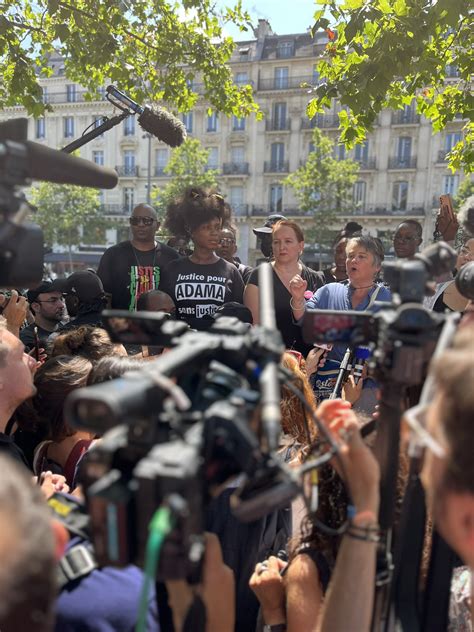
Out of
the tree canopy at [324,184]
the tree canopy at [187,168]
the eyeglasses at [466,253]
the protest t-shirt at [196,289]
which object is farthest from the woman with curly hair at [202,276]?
the tree canopy at [324,184]

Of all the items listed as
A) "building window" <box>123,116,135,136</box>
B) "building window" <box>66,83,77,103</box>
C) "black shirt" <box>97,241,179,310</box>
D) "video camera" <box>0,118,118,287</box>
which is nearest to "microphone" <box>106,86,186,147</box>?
"black shirt" <box>97,241,179,310</box>

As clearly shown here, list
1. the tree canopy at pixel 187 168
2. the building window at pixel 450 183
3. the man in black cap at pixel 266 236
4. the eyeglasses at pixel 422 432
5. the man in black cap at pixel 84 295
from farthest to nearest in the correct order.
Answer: the building window at pixel 450 183, the tree canopy at pixel 187 168, the man in black cap at pixel 266 236, the man in black cap at pixel 84 295, the eyeglasses at pixel 422 432

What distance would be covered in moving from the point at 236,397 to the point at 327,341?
1.35 feet

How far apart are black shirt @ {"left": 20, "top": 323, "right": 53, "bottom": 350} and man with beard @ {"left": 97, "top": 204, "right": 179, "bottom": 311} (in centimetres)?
63

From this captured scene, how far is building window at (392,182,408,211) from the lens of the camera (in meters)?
37.7

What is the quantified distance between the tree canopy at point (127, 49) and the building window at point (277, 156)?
3372cm

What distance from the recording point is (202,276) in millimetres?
4477

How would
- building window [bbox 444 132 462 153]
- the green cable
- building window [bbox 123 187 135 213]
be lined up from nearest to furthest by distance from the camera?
1. the green cable
2. building window [bbox 444 132 462 153]
3. building window [bbox 123 187 135 213]

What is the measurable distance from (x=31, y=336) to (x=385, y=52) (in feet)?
11.6

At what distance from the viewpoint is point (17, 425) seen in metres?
2.68

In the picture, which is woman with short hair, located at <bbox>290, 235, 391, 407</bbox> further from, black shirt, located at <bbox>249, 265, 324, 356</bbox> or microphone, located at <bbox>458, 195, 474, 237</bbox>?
microphone, located at <bbox>458, 195, 474, 237</bbox>

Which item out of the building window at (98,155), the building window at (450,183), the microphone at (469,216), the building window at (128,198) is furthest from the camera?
the building window at (128,198)

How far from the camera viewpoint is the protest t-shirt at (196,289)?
442 centimetres

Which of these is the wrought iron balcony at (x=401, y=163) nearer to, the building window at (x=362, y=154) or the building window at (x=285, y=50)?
the building window at (x=362, y=154)
